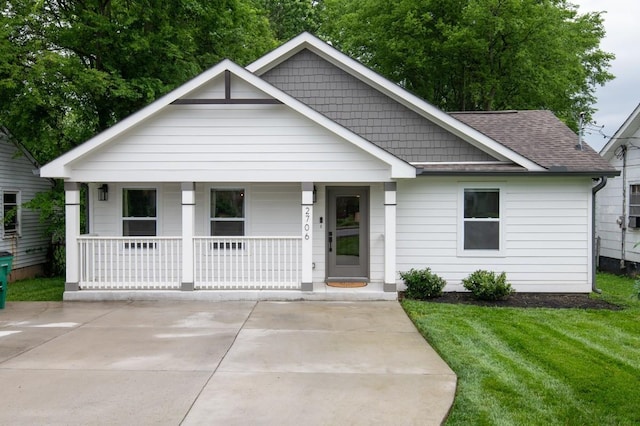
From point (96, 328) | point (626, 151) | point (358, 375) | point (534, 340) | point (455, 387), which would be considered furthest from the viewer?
point (626, 151)

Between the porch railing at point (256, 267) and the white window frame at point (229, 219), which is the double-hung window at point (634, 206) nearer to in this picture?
the porch railing at point (256, 267)

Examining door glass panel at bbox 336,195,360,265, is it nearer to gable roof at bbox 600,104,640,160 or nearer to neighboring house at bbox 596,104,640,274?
neighboring house at bbox 596,104,640,274

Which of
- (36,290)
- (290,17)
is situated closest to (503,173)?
(36,290)

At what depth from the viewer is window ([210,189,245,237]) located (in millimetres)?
11047

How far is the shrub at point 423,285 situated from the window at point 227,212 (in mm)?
3963

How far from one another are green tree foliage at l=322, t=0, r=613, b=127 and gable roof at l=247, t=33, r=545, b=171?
1067 cm

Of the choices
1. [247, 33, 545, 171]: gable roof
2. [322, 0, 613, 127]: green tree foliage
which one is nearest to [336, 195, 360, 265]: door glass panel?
[247, 33, 545, 171]: gable roof

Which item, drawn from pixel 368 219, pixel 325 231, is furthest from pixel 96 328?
pixel 368 219

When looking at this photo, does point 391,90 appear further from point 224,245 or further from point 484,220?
point 224,245

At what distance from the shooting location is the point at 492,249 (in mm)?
10570

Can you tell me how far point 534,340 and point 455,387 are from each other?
249cm

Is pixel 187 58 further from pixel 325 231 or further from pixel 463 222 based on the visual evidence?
pixel 463 222

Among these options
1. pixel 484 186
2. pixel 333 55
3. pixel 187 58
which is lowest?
pixel 484 186

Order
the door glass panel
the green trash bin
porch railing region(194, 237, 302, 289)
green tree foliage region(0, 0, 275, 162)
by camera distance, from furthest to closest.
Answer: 1. green tree foliage region(0, 0, 275, 162)
2. the door glass panel
3. porch railing region(194, 237, 302, 289)
4. the green trash bin
